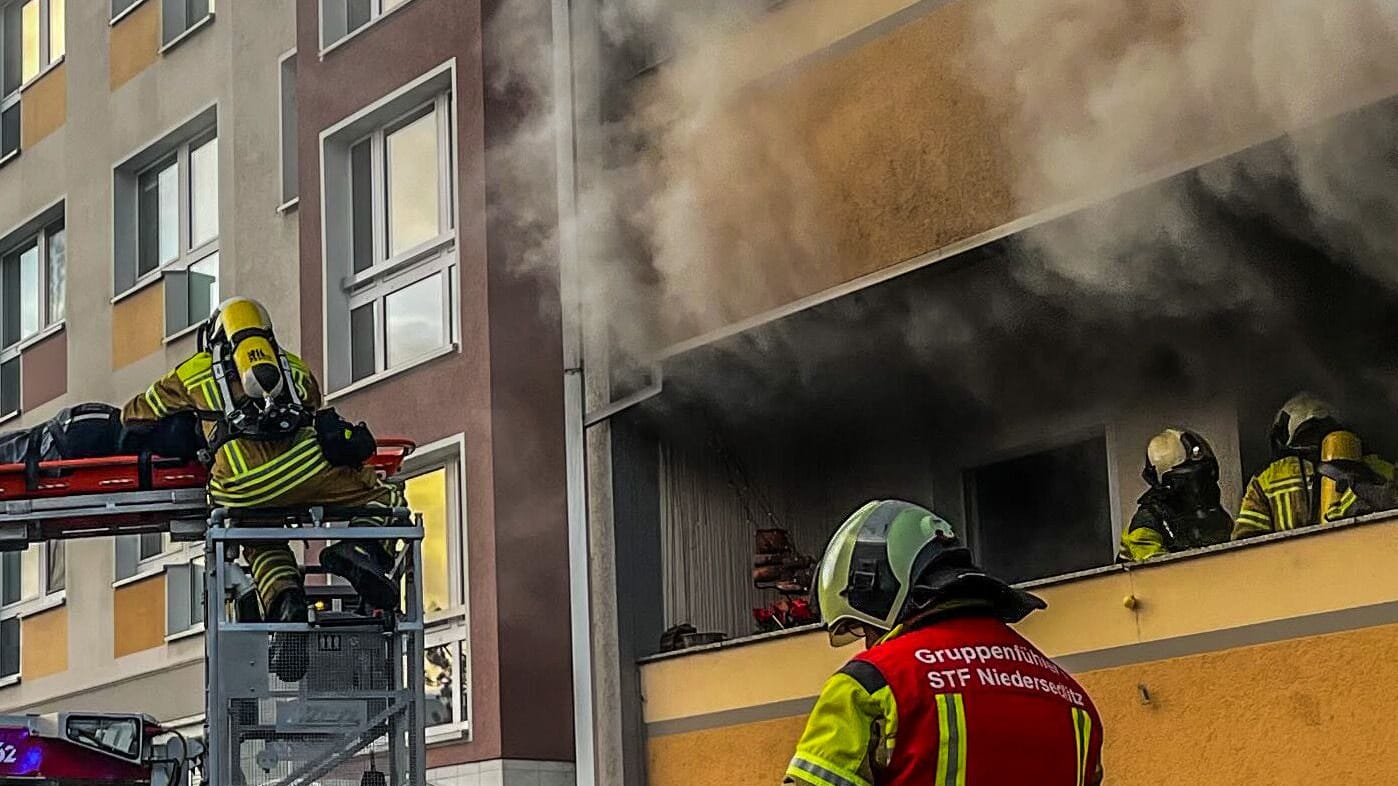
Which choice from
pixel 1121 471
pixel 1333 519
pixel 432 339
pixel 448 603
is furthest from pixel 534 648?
pixel 1333 519

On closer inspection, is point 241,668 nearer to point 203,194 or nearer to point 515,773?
point 515,773

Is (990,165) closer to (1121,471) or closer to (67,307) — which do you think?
(1121,471)

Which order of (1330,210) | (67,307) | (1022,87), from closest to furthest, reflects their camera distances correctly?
(1330,210)
(1022,87)
(67,307)

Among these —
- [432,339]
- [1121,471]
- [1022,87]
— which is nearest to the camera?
[1022,87]

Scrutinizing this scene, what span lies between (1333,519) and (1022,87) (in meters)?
2.33

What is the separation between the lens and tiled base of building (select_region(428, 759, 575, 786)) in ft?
41.5

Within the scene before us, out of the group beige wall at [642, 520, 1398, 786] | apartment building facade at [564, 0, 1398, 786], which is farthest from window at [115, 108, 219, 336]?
beige wall at [642, 520, 1398, 786]

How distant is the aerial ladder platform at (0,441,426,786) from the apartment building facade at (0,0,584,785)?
4589mm

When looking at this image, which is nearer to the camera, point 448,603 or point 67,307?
point 448,603

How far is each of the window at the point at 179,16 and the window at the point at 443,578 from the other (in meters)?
5.57

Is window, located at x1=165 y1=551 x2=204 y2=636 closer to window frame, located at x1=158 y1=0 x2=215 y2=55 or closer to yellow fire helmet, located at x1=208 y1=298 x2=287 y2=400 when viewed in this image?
window frame, located at x1=158 y1=0 x2=215 y2=55

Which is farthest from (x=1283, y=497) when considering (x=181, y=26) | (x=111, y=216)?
(x=111, y=216)

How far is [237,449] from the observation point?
316 inches

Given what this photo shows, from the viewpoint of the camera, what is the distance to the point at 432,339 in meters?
14.1
